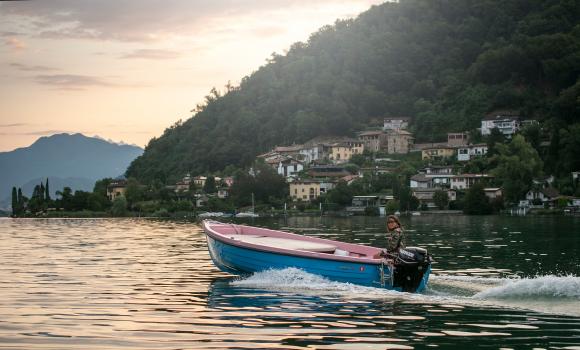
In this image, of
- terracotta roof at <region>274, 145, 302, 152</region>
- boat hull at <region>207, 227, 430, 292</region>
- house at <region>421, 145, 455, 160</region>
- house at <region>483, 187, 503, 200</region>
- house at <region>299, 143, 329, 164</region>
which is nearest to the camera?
boat hull at <region>207, 227, 430, 292</region>

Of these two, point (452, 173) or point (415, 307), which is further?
→ point (452, 173)

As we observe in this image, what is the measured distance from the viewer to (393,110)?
532 ft

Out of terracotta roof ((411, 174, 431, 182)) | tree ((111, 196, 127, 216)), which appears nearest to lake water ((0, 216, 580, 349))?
terracotta roof ((411, 174, 431, 182))

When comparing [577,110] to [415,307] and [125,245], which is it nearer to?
[125,245]

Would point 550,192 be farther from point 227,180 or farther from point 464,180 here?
point 227,180

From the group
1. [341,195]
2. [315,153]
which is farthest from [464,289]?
[315,153]

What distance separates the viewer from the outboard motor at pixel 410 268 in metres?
18.8

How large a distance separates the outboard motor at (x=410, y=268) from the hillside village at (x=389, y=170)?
75.5m

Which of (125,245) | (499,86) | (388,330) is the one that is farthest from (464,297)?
(499,86)

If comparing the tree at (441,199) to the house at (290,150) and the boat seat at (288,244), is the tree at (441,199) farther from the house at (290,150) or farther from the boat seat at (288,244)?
the boat seat at (288,244)

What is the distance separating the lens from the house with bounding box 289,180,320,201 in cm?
11727

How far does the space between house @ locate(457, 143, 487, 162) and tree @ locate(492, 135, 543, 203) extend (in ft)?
49.7

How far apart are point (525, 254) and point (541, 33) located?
468ft

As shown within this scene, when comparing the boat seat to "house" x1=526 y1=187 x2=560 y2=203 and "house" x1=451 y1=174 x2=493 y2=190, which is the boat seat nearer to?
"house" x1=526 y1=187 x2=560 y2=203
